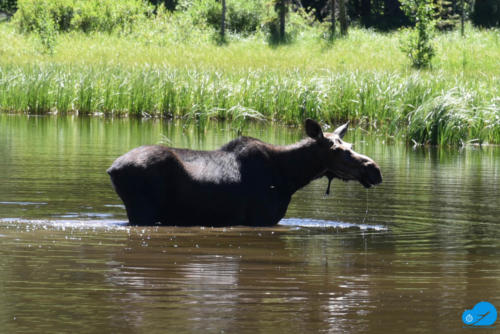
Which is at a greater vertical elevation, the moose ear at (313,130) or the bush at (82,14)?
the bush at (82,14)

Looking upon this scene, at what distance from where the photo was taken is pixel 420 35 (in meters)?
43.4

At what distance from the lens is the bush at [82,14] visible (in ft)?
188

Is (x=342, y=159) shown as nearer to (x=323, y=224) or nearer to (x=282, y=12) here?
(x=323, y=224)

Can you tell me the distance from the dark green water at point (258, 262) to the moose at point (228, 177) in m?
0.32

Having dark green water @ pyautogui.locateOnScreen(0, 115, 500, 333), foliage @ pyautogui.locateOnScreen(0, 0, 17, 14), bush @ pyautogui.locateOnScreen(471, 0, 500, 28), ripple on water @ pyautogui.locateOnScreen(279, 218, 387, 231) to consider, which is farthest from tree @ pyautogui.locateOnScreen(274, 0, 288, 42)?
ripple on water @ pyautogui.locateOnScreen(279, 218, 387, 231)

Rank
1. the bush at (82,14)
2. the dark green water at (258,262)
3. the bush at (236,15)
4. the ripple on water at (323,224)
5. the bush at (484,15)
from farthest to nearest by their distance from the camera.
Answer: the bush at (484,15)
the bush at (236,15)
the bush at (82,14)
the ripple on water at (323,224)
the dark green water at (258,262)

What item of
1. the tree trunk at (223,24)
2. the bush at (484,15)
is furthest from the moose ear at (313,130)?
the bush at (484,15)

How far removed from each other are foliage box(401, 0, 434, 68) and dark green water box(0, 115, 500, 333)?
28.1 metres

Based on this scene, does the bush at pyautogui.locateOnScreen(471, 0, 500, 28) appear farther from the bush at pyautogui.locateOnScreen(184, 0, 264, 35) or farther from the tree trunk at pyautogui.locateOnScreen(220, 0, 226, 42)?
the tree trunk at pyautogui.locateOnScreen(220, 0, 226, 42)

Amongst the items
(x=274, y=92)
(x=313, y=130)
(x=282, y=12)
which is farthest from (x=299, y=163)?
(x=282, y=12)

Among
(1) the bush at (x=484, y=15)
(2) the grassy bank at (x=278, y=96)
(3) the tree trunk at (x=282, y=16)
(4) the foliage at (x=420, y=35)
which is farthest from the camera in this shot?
(1) the bush at (x=484, y=15)

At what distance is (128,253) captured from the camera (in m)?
7.87

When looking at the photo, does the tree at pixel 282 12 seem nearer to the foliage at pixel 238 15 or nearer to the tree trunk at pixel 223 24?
the foliage at pixel 238 15

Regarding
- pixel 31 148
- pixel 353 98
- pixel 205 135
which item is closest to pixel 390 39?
pixel 353 98
